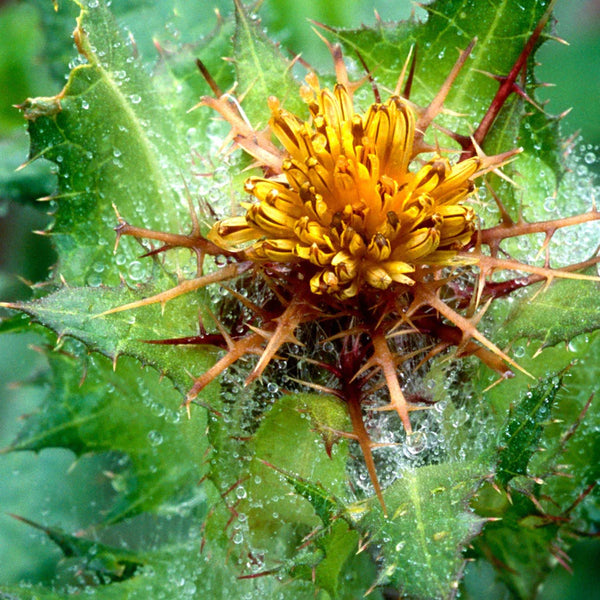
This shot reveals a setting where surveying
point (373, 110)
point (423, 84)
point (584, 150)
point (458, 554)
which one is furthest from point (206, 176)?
point (584, 150)

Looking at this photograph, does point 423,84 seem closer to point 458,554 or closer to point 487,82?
point 487,82

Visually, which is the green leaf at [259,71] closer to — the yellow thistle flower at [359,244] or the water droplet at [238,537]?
the yellow thistle flower at [359,244]

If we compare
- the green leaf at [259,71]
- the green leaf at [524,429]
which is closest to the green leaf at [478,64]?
the green leaf at [259,71]

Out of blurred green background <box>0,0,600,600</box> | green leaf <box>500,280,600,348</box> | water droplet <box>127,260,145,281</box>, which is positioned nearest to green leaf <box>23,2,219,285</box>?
water droplet <box>127,260,145,281</box>

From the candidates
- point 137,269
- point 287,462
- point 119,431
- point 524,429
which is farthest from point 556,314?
point 119,431

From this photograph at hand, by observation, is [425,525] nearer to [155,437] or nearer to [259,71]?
[155,437]

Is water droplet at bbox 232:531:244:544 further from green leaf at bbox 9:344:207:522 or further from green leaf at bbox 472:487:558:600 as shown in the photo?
green leaf at bbox 472:487:558:600
